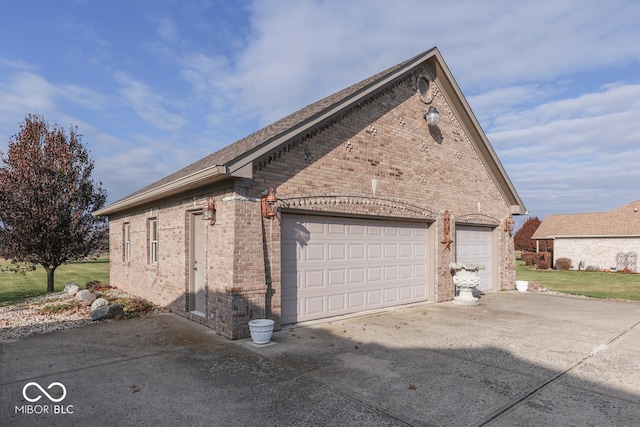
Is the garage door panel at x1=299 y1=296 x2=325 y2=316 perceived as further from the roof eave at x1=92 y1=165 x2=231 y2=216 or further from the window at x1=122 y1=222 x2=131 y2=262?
the window at x1=122 y1=222 x2=131 y2=262

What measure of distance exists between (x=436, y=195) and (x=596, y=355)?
6385 millimetres

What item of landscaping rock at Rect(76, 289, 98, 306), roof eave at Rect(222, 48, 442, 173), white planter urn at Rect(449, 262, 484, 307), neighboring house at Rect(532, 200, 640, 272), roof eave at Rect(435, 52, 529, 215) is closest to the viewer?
roof eave at Rect(222, 48, 442, 173)

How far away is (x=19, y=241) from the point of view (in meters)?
15.5

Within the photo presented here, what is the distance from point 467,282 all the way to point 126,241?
1195 cm

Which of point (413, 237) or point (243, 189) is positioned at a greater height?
point (243, 189)

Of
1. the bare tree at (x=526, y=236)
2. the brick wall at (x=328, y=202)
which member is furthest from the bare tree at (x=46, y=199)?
the bare tree at (x=526, y=236)

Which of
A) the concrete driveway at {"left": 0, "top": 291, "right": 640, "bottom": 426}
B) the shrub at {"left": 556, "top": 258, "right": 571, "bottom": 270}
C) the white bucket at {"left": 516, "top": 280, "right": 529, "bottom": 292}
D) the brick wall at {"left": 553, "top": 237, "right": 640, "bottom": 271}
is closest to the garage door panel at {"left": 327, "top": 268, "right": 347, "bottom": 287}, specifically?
the concrete driveway at {"left": 0, "top": 291, "right": 640, "bottom": 426}

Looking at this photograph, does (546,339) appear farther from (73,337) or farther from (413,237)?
(73,337)

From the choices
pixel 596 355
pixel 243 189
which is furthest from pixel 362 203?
pixel 596 355

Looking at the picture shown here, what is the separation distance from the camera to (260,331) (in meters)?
6.80

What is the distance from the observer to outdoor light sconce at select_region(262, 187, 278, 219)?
775cm

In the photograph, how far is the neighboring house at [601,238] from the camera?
29.7m

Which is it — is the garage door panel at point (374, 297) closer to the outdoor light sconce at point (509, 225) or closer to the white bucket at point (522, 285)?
the outdoor light sconce at point (509, 225)

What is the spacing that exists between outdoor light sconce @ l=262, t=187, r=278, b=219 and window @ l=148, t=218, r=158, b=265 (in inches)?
202
